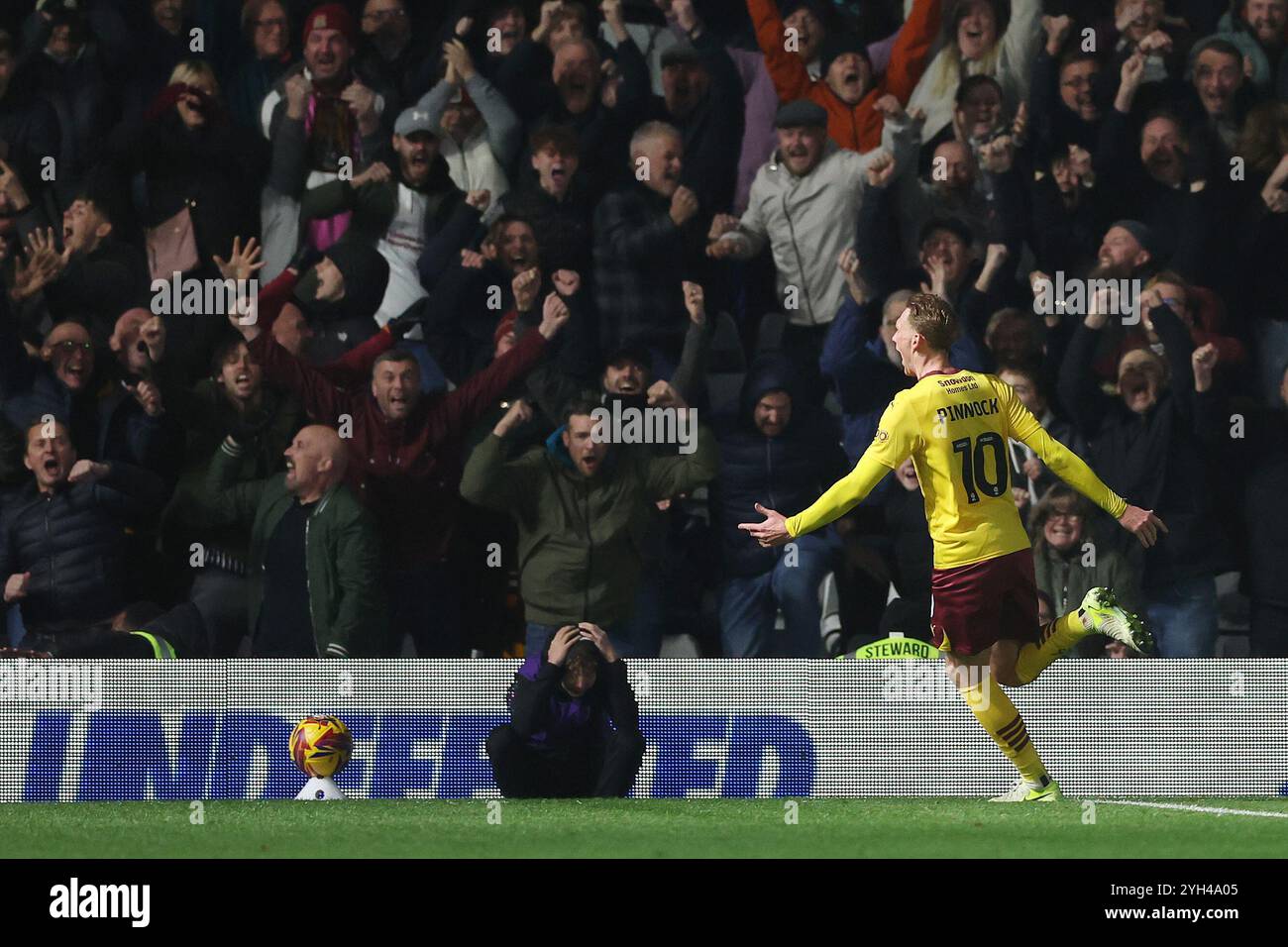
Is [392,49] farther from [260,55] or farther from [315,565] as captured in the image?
[315,565]

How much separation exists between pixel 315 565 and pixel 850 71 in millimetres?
3988

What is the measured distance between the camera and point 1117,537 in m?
10.5

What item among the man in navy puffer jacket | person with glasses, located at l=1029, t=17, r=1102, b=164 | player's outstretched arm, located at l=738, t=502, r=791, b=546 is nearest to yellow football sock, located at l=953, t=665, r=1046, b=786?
player's outstretched arm, located at l=738, t=502, r=791, b=546

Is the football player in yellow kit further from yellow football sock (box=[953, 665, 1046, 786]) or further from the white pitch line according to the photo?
the white pitch line

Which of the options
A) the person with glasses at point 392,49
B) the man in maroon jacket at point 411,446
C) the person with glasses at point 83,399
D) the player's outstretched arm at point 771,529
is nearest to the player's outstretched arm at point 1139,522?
the player's outstretched arm at point 771,529

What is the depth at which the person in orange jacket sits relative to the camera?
1118cm

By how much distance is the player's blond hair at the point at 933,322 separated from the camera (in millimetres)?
7199

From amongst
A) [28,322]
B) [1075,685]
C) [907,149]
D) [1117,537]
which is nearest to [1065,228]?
[907,149]

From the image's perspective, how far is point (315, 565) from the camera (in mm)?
10273

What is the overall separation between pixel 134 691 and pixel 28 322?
85.7 inches

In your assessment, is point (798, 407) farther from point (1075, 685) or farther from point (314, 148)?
point (314, 148)

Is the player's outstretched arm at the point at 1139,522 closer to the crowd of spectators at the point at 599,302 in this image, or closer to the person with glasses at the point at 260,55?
the crowd of spectators at the point at 599,302

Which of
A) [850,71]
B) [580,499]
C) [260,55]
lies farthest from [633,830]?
[260,55]

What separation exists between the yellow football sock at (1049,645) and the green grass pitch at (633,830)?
521 mm
